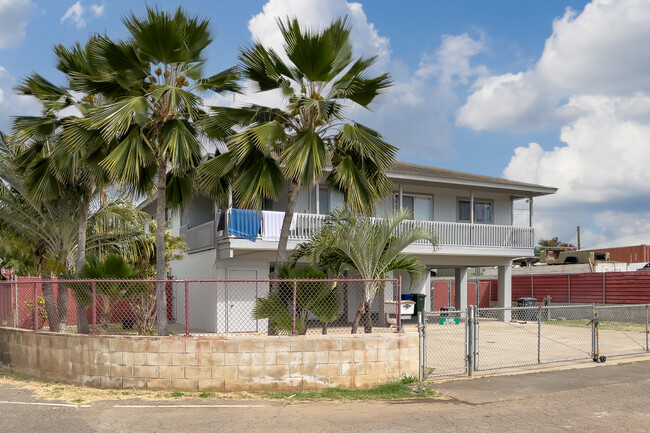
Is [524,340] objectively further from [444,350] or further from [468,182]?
[468,182]

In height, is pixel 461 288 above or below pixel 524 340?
above

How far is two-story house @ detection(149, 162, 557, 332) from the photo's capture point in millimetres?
19344

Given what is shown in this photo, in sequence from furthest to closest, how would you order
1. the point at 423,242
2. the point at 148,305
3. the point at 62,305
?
1. the point at 423,242
2. the point at 148,305
3. the point at 62,305

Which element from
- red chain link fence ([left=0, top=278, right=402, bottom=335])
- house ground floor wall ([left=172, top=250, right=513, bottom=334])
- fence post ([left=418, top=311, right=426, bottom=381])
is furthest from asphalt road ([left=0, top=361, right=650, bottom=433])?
house ground floor wall ([left=172, top=250, right=513, bottom=334])

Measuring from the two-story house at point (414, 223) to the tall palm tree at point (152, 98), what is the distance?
19.7 feet

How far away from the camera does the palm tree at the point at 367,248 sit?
1269 cm

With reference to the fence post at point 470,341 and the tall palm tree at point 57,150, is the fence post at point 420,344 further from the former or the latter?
the tall palm tree at point 57,150

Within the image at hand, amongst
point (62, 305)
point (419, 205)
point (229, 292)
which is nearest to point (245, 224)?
point (229, 292)

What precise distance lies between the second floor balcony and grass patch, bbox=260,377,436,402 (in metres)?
8.71

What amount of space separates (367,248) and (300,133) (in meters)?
2.72

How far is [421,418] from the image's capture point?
867 centimetres

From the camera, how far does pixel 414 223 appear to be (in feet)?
71.7

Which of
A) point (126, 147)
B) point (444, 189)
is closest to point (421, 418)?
point (126, 147)

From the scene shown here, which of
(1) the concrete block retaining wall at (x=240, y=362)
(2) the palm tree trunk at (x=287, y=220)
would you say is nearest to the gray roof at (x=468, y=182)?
(2) the palm tree trunk at (x=287, y=220)
